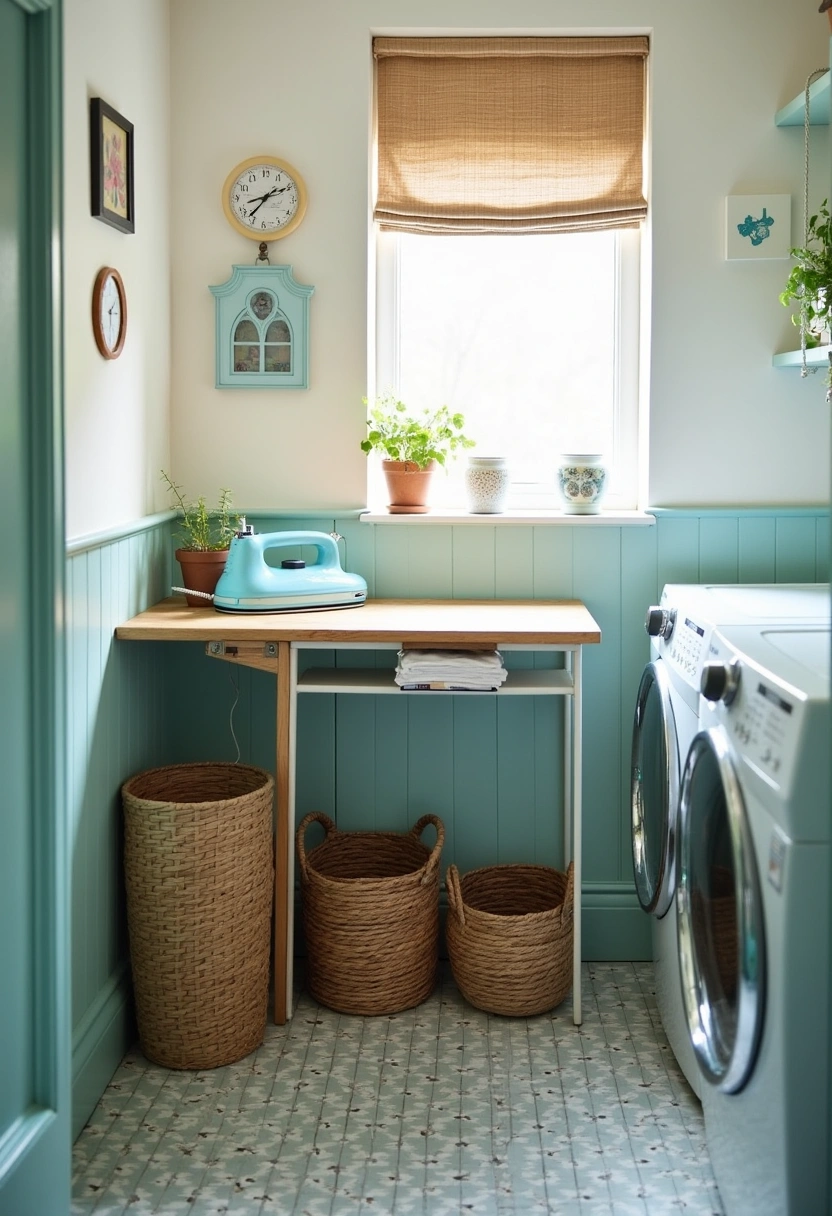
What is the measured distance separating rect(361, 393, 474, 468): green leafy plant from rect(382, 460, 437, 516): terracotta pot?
0.02 metres

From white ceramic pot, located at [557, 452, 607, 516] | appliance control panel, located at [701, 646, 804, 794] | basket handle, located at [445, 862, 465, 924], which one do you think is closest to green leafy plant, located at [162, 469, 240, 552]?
white ceramic pot, located at [557, 452, 607, 516]

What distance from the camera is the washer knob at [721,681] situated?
1.89m

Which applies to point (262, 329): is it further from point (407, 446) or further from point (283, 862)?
point (283, 862)

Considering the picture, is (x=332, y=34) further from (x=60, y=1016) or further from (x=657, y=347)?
(x=60, y=1016)

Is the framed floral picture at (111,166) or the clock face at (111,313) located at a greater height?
the framed floral picture at (111,166)

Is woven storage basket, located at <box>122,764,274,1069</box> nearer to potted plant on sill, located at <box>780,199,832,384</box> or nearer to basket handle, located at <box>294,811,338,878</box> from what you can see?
basket handle, located at <box>294,811,338,878</box>

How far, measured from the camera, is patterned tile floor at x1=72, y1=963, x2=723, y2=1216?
2197 millimetres

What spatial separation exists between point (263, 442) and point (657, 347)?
0.99m

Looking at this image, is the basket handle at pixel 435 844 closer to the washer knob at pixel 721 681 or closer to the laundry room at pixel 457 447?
the laundry room at pixel 457 447

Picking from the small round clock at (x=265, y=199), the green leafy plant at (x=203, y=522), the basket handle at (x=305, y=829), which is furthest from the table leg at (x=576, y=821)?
the small round clock at (x=265, y=199)

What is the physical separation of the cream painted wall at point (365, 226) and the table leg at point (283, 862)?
673mm

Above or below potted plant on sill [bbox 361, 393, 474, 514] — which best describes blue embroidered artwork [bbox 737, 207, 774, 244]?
above

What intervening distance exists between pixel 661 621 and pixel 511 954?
808mm

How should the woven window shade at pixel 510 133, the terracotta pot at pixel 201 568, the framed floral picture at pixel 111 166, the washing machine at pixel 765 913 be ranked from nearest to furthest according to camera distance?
the washing machine at pixel 765 913
the framed floral picture at pixel 111 166
the terracotta pot at pixel 201 568
the woven window shade at pixel 510 133
